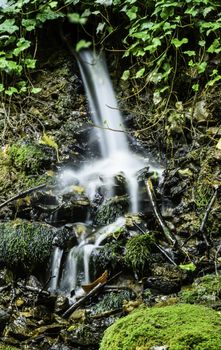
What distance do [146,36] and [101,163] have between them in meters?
1.86

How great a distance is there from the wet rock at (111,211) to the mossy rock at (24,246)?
0.60m

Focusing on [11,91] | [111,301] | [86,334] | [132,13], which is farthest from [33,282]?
[132,13]

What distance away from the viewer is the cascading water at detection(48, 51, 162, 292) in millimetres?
3855

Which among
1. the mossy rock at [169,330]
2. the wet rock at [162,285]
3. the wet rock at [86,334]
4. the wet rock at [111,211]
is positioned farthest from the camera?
the wet rock at [111,211]

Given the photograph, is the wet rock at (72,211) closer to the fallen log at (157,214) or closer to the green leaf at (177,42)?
the fallen log at (157,214)

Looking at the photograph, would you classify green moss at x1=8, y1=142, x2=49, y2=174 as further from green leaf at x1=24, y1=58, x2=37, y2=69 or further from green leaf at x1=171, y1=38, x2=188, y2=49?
green leaf at x1=171, y1=38, x2=188, y2=49

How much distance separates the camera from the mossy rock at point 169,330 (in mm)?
1600

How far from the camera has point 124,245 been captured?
3832 millimetres

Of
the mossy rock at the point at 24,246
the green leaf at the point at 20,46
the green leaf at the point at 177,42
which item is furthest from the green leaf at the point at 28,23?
the mossy rock at the point at 24,246

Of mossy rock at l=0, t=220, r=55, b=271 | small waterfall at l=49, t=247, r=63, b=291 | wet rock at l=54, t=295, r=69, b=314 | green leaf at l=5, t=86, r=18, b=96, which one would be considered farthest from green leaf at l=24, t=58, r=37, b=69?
wet rock at l=54, t=295, r=69, b=314

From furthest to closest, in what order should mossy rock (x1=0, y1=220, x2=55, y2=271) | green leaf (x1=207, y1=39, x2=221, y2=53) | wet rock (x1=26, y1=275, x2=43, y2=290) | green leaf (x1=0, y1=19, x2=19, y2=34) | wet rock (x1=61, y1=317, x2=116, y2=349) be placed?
green leaf (x1=0, y1=19, x2=19, y2=34), green leaf (x1=207, y1=39, x2=221, y2=53), mossy rock (x1=0, y1=220, x2=55, y2=271), wet rock (x1=26, y1=275, x2=43, y2=290), wet rock (x1=61, y1=317, x2=116, y2=349)

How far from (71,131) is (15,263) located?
8.43ft

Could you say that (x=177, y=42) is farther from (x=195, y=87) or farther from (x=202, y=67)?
(x=195, y=87)

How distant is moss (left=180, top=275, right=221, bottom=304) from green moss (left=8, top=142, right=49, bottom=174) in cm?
279
